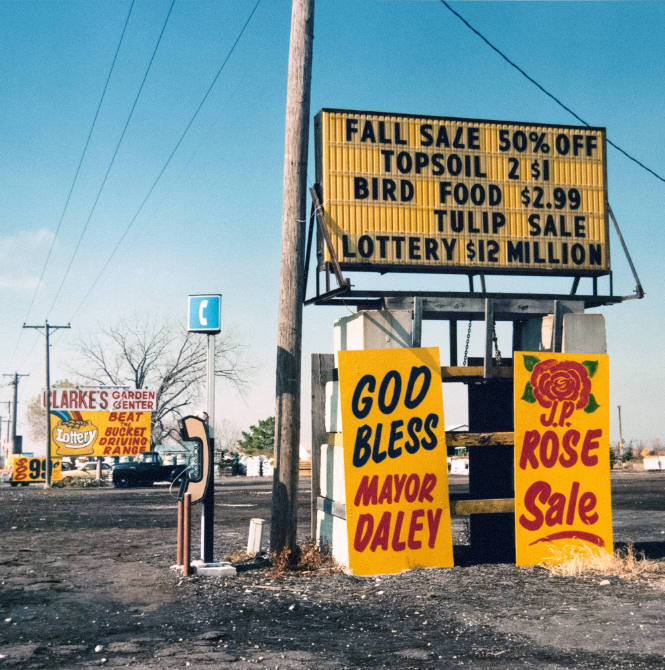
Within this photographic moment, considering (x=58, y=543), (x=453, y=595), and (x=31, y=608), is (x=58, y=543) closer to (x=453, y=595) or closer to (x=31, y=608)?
(x=31, y=608)

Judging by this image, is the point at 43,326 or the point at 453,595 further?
the point at 43,326

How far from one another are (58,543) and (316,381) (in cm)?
623

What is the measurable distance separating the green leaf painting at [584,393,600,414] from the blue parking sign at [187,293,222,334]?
519 centimetres

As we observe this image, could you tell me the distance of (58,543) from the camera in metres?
15.1

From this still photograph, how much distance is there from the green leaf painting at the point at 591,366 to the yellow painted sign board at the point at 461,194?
55.8 inches

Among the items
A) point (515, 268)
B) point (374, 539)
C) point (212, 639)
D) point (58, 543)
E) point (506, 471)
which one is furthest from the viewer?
point (58, 543)

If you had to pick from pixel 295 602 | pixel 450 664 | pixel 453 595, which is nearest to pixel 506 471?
pixel 453 595

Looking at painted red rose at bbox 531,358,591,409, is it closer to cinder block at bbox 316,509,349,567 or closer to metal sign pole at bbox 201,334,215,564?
cinder block at bbox 316,509,349,567

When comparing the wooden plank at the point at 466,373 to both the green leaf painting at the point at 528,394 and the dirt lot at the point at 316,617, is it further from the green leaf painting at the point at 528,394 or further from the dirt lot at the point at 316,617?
the dirt lot at the point at 316,617

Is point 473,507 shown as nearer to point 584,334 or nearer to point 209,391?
point 584,334

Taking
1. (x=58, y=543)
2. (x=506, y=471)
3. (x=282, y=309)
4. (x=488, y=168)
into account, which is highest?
Result: (x=488, y=168)

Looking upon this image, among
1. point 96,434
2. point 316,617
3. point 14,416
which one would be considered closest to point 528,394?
point 316,617

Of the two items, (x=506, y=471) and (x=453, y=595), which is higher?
(x=506, y=471)

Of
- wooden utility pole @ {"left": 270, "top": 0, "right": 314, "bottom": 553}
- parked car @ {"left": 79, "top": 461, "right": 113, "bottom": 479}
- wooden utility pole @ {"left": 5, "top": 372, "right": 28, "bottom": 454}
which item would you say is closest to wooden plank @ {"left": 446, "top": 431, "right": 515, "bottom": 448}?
wooden utility pole @ {"left": 270, "top": 0, "right": 314, "bottom": 553}
